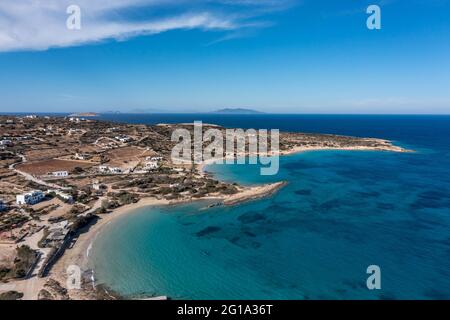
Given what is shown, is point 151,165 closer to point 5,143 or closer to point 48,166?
point 48,166

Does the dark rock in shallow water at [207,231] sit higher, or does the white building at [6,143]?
the white building at [6,143]

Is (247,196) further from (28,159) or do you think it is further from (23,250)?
(28,159)

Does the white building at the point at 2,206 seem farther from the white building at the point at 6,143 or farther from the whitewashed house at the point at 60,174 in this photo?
the white building at the point at 6,143

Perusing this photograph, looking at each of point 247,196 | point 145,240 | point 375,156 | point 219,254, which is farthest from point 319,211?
point 375,156

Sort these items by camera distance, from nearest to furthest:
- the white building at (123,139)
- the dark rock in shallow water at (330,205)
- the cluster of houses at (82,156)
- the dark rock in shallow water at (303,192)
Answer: the dark rock in shallow water at (330,205) → the dark rock in shallow water at (303,192) → the cluster of houses at (82,156) → the white building at (123,139)

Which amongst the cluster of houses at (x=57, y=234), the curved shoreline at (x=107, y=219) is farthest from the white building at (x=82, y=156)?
the cluster of houses at (x=57, y=234)

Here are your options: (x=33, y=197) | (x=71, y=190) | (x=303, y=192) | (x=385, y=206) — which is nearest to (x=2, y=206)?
(x=33, y=197)

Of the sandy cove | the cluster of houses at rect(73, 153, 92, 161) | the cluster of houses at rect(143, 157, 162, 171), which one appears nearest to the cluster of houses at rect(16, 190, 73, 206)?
the sandy cove

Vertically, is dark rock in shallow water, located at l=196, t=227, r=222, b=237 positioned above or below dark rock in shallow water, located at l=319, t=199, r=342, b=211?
below

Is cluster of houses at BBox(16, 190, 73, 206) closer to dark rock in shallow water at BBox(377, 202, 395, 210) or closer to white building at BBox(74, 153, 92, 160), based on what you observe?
white building at BBox(74, 153, 92, 160)
